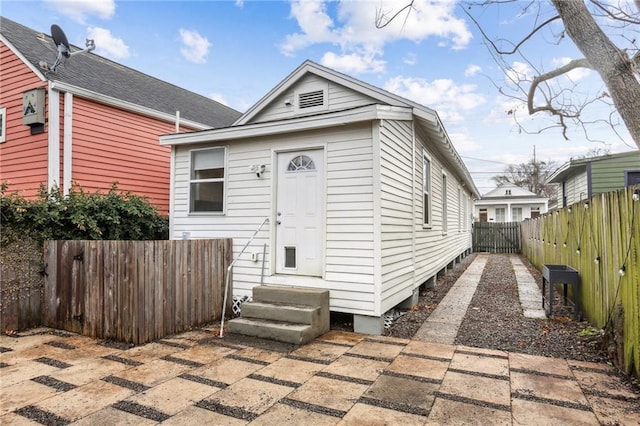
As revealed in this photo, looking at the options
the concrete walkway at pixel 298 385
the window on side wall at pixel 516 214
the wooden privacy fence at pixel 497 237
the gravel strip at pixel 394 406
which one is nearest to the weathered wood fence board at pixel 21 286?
the concrete walkway at pixel 298 385

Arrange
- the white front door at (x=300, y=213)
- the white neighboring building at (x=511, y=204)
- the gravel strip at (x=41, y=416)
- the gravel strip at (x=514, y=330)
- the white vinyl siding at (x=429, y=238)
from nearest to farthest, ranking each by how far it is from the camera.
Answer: the gravel strip at (x=41, y=416) → the gravel strip at (x=514, y=330) → the white front door at (x=300, y=213) → the white vinyl siding at (x=429, y=238) → the white neighboring building at (x=511, y=204)

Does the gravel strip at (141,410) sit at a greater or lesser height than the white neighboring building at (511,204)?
lesser

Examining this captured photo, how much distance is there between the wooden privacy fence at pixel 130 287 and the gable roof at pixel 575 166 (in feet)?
41.2

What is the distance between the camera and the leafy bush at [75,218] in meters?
5.02

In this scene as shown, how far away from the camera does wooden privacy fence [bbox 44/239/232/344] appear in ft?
13.9

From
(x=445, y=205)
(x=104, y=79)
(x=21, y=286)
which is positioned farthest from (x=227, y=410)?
(x=104, y=79)

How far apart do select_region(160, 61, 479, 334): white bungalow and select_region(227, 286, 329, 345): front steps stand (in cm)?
30

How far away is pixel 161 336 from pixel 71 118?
5.67 metres

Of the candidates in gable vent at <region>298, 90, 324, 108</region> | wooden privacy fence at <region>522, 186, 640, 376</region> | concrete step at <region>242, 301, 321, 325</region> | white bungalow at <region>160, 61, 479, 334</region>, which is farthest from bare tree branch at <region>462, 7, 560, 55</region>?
concrete step at <region>242, 301, 321, 325</region>

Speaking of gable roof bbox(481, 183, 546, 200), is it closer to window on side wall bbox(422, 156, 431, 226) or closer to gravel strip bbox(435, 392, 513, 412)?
window on side wall bbox(422, 156, 431, 226)

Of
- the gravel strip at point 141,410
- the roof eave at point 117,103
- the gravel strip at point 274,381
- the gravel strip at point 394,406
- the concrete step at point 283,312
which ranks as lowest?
the gravel strip at point 274,381

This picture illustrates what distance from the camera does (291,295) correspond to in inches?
189

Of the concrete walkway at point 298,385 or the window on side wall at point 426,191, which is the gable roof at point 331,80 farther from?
the concrete walkway at point 298,385

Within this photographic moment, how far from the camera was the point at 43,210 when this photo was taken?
5.28 meters
